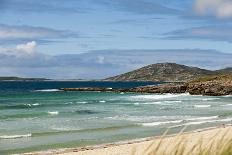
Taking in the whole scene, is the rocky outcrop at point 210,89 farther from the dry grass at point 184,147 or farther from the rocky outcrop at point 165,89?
the dry grass at point 184,147

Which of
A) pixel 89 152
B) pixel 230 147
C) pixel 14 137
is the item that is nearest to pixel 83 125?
pixel 14 137

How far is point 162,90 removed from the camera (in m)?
109

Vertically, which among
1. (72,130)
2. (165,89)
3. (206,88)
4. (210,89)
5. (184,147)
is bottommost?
(72,130)

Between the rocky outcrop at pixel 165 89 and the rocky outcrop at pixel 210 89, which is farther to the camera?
the rocky outcrop at pixel 165 89

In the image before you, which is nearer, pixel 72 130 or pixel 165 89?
pixel 72 130

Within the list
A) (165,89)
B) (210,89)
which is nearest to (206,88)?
(210,89)

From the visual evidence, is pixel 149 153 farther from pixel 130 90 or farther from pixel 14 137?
pixel 130 90

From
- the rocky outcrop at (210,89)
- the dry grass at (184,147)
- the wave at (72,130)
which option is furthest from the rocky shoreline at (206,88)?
the dry grass at (184,147)

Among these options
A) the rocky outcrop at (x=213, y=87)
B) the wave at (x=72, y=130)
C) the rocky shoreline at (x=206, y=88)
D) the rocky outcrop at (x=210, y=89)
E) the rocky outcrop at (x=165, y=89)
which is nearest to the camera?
the wave at (x=72, y=130)

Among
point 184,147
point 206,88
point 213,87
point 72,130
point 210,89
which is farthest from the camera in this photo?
point 206,88

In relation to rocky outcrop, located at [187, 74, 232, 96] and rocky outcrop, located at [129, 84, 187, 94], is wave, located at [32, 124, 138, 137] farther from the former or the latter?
rocky outcrop, located at [129, 84, 187, 94]

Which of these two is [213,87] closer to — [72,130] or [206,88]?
[206,88]

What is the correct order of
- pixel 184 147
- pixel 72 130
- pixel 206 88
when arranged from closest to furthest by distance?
1. pixel 184 147
2. pixel 72 130
3. pixel 206 88

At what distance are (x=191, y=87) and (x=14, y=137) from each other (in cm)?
7729
